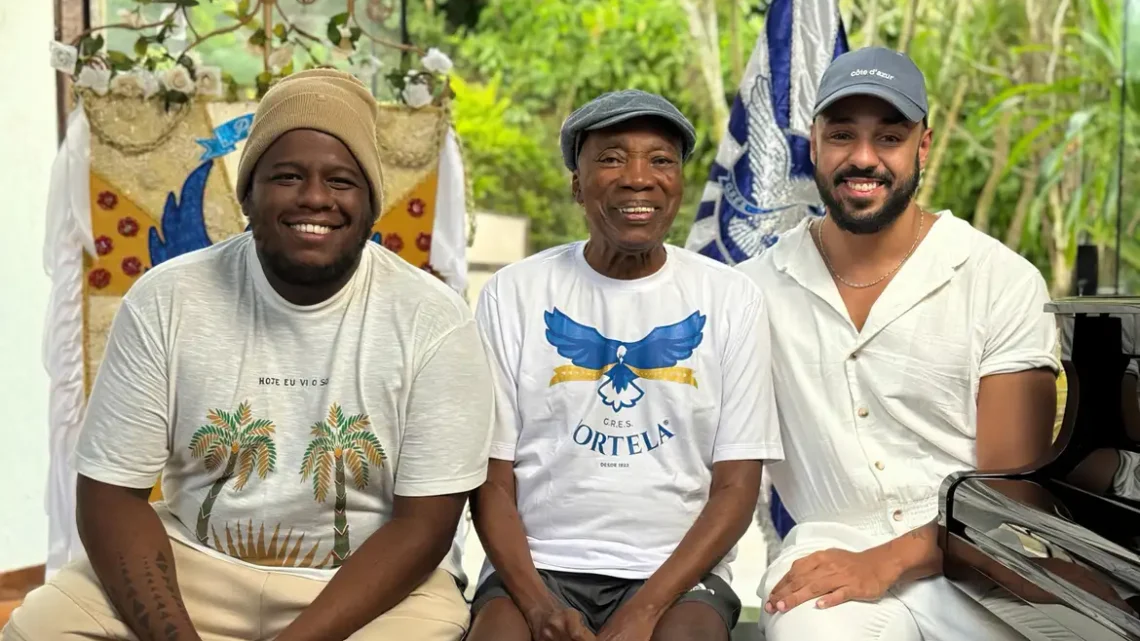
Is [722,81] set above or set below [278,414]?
above

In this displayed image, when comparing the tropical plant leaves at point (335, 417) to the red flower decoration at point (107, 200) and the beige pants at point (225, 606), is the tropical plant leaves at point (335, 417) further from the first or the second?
the red flower decoration at point (107, 200)

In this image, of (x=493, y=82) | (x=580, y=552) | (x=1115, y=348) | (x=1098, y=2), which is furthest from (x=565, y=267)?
(x=493, y=82)

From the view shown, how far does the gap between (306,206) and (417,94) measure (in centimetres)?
170

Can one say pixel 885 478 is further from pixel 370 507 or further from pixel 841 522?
pixel 370 507

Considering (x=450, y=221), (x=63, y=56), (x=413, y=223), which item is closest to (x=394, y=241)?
(x=413, y=223)

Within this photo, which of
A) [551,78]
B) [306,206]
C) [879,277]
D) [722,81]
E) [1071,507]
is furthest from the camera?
[551,78]

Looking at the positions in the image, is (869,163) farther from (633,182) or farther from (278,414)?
(278,414)

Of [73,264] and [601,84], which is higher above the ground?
[601,84]

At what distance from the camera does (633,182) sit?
7.58ft

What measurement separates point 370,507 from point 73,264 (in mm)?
1959

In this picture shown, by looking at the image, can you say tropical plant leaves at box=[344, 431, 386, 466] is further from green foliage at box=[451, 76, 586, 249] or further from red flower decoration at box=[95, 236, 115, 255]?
green foliage at box=[451, 76, 586, 249]

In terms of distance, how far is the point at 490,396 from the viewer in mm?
2221

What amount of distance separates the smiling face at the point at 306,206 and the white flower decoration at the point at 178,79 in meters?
1.65

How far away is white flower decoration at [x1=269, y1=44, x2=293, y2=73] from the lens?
3.66 m
